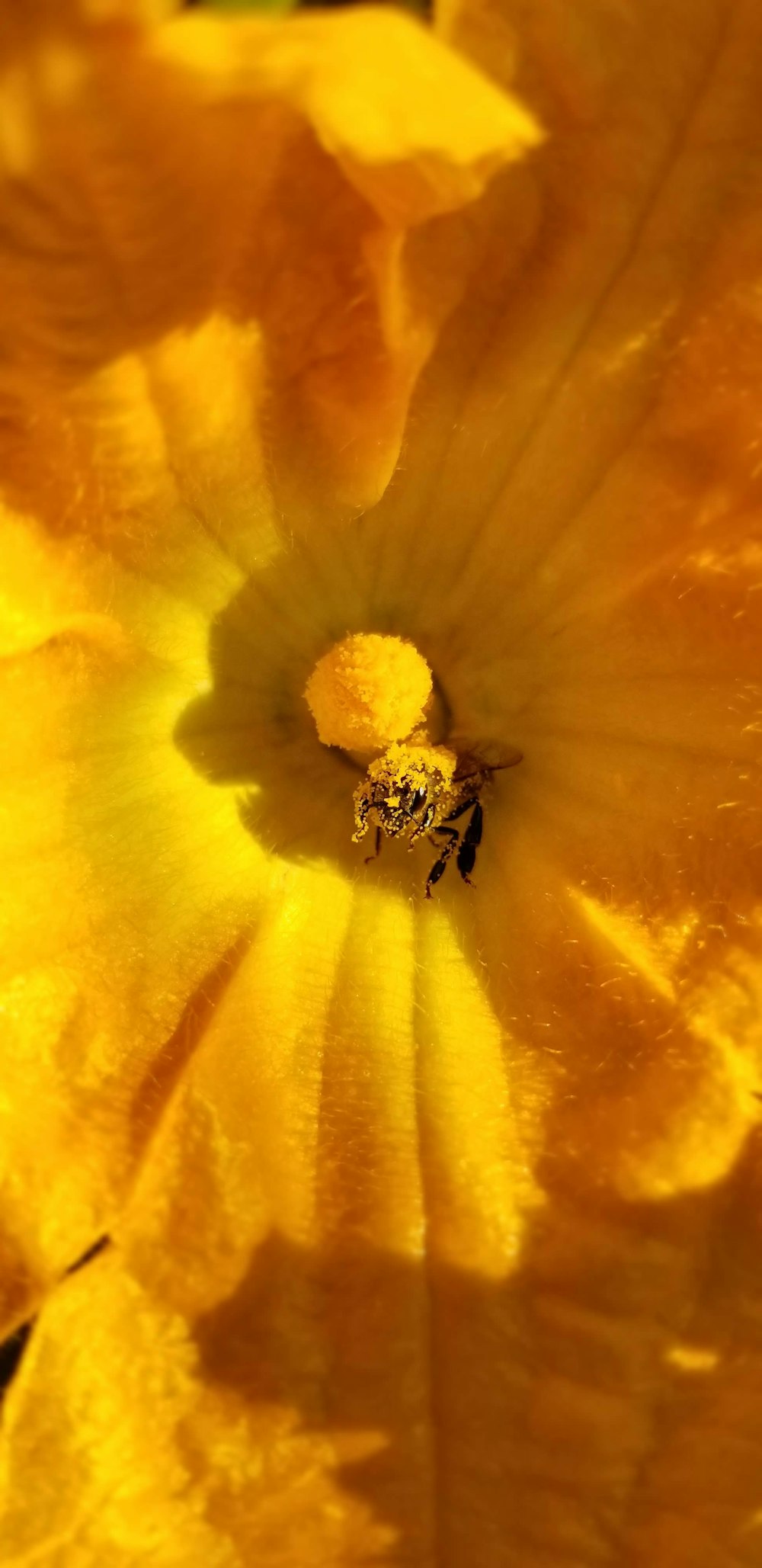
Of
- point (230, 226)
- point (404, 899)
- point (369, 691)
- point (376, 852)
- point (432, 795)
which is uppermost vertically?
point (230, 226)

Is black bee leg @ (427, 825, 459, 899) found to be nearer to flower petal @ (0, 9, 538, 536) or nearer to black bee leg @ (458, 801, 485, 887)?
black bee leg @ (458, 801, 485, 887)

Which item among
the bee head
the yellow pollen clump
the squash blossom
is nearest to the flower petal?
the squash blossom

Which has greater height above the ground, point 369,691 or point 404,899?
point 369,691

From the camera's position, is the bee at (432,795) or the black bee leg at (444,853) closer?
the bee at (432,795)

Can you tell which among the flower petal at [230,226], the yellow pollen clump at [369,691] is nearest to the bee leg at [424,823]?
the yellow pollen clump at [369,691]

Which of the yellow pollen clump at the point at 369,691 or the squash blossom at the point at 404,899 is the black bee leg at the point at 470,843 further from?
the yellow pollen clump at the point at 369,691

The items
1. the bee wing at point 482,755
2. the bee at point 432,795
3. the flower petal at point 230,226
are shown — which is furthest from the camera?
the bee wing at point 482,755

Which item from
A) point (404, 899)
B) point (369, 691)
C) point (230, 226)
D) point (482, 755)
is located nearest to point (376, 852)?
point (404, 899)

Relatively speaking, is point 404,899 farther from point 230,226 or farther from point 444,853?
point 230,226
